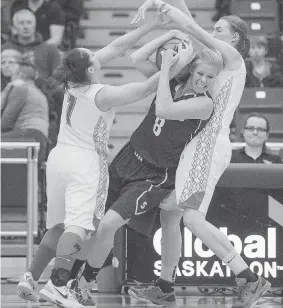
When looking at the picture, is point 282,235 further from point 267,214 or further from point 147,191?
point 147,191

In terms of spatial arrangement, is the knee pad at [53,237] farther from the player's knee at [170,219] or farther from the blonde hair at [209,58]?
the blonde hair at [209,58]

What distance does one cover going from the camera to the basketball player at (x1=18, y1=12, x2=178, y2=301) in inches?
259

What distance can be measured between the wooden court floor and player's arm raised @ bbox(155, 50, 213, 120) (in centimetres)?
137

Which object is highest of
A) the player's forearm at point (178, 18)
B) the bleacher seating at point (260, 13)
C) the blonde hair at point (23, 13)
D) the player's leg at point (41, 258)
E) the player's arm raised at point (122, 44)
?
the bleacher seating at point (260, 13)

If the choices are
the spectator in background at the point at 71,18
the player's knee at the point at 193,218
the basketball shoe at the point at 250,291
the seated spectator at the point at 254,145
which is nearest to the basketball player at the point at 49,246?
the player's knee at the point at 193,218

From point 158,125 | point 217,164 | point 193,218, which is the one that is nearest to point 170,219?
point 193,218

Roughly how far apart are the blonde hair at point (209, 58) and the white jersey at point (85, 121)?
0.59 metres

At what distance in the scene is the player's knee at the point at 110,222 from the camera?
21.8 feet

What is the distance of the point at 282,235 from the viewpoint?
7.83 m

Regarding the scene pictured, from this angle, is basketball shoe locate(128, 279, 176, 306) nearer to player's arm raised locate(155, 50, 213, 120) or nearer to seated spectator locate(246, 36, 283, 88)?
player's arm raised locate(155, 50, 213, 120)

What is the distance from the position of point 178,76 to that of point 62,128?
78cm

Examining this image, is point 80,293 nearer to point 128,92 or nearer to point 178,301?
point 178,301

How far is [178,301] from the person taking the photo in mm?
7582

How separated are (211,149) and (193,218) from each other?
1.42 ft
